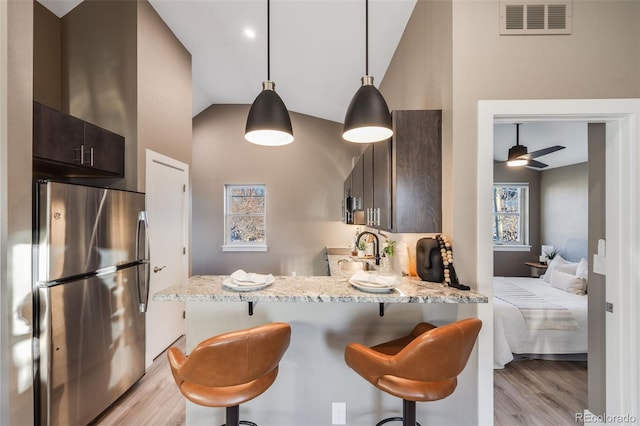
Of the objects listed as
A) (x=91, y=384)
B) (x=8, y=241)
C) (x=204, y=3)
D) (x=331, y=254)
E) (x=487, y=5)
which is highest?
(x=204, y=3)

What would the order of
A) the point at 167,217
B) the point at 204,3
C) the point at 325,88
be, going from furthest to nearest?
the point at 325,88 < the point at 167,217 < the point at 204,3

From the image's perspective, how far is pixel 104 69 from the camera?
2.72 m

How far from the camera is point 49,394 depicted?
1750 millimetres

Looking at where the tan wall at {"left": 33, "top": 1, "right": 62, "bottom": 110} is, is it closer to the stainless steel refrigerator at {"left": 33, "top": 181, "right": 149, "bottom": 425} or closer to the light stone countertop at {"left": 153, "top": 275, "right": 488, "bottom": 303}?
the stainless steel refrigerator at {"left": 33, "top": 181, "right": 149, "bottom": 425}

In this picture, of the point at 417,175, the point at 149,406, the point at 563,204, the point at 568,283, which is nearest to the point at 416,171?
the point at 417,175

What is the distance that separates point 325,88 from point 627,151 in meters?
3.37

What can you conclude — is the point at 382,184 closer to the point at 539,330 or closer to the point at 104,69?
the point at 539,330

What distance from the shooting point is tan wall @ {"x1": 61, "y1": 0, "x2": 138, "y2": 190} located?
2691 millimetres

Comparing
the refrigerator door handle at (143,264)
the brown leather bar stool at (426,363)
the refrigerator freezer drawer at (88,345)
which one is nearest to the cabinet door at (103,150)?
the refrigerator door handle at (143,264)

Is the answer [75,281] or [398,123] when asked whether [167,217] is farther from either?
[398,123]

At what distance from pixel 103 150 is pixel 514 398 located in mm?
4100

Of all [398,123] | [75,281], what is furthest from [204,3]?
[75,281]

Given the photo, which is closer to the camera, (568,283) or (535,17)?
(535,17)

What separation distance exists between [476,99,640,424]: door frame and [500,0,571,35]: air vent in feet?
1.41
